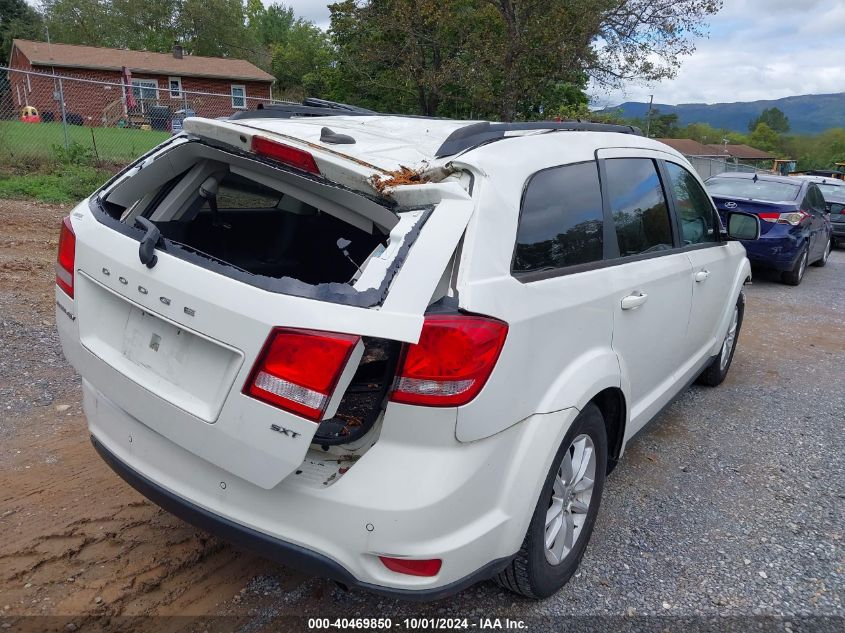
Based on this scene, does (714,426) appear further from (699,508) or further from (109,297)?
(109,297)

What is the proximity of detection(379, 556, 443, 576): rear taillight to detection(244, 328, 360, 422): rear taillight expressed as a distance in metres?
0.53

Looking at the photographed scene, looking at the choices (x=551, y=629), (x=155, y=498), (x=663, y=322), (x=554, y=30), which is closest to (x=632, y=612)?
(x=551, y=629)

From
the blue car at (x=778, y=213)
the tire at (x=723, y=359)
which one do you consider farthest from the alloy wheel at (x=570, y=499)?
the blue car at (x=778, y=213)

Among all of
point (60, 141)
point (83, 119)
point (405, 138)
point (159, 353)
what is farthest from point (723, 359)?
point (83, 119)

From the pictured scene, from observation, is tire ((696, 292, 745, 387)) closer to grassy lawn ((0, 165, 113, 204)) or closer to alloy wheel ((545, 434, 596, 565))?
alloy wheel ((545, 434, 596, 565))

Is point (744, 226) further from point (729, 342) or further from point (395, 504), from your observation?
point (395, 504)

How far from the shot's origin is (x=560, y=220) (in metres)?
2.56

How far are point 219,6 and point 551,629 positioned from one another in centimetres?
6862

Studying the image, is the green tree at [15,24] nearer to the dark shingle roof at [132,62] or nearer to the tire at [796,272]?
the dark shingle roof at [132,62]

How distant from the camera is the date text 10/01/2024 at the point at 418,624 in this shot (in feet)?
8.14

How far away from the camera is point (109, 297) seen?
89.9 inches

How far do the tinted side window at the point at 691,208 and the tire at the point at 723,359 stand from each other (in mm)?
1087

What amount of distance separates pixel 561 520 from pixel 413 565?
33.7 inches

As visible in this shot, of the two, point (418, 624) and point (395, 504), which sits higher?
point (395, 504)
